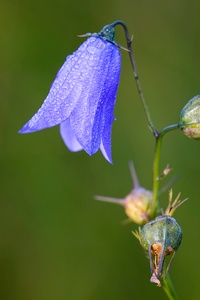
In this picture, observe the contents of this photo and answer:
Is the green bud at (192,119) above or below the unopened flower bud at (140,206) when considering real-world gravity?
above

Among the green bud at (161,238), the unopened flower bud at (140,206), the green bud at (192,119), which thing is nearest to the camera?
the green bud at (161,238)

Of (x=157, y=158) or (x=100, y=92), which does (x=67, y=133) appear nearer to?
(x=100, y=92)

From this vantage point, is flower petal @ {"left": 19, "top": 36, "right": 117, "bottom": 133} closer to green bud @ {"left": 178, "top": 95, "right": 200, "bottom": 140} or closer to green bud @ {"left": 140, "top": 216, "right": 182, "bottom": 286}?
green bud @ {"left": 178, "top": 95, "right": 200, "bottom": 140}

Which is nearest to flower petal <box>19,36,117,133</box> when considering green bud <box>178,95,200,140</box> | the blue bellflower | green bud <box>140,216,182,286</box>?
the blue bellflower

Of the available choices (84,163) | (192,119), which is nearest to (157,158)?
(192,119)

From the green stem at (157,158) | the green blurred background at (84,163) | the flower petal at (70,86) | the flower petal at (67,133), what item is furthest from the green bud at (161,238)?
the green blurred background at (84,163)

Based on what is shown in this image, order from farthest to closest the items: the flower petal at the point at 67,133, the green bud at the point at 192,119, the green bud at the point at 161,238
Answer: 1. the flower petal at the point at 67,133
2. the green bud at the point at 192,119
3. the green bud at the point at 161,238

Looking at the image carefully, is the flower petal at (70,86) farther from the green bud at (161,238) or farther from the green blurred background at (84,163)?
the green blurred background at (84,163)
